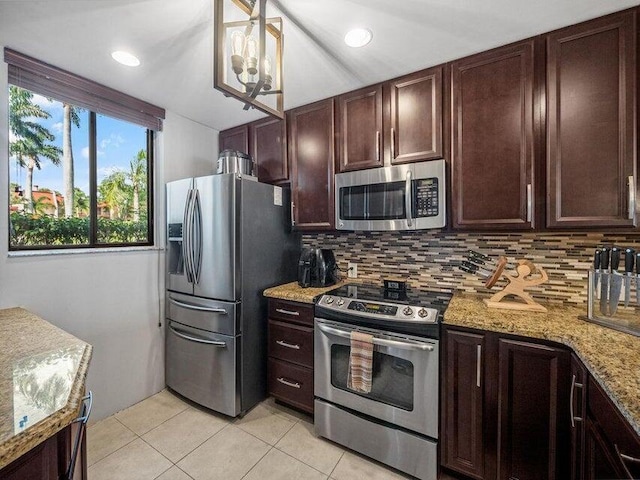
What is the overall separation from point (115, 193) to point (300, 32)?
183 cm

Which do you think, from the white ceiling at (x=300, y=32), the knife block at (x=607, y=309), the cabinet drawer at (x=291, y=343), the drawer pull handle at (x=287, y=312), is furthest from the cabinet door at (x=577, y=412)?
the white ceiling at (x=300, y=32)

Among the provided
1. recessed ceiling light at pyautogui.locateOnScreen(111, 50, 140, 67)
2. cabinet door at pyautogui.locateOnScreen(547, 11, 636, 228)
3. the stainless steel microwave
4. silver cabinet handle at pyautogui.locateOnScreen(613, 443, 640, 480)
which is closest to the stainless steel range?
the stainless steel microwave

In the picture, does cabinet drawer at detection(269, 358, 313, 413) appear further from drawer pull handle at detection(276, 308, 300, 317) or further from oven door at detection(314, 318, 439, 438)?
drawer pull handle at detection(276, 308, 300, 317)

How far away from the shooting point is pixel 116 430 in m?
1.91

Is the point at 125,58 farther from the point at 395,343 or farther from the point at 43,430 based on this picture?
the point at 395,343

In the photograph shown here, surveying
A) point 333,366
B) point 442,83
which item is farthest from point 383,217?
point 333,366

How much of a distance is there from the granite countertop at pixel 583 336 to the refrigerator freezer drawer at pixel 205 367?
1.49 m

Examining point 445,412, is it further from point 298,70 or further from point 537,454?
Answer: point 298,70

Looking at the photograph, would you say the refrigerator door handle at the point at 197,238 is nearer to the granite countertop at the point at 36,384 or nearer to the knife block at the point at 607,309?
the granite countertop at the point at 36,384

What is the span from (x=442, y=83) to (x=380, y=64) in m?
0.41

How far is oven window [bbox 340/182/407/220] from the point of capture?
6.00ft

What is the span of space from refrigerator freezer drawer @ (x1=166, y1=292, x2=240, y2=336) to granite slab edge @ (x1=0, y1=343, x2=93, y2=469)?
1.15 m

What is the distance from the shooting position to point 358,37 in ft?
4.97

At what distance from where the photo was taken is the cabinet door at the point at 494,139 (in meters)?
1.52
